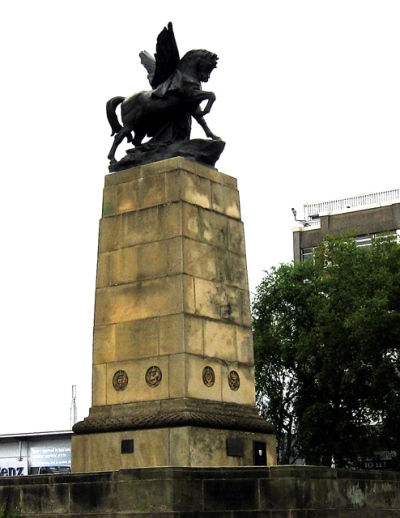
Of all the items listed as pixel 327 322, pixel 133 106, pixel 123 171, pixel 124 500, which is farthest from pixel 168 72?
pixel 327 322

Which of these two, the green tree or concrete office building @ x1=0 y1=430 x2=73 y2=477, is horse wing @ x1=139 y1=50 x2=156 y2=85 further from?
concrete office building @ x1=0 y1=430 x2=73 y2=477

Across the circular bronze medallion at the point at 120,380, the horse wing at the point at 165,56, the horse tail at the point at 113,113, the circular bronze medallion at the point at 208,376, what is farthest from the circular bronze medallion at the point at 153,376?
the horse wing at the point at 165,56

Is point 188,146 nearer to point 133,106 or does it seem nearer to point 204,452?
point 133,106

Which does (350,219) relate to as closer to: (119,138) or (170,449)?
(119,138)

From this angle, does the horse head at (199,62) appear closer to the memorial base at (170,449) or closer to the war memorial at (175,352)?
the war memorial at (175,352)

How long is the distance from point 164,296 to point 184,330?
0.92 meters

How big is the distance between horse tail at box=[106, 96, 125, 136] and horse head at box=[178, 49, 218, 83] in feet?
5.51

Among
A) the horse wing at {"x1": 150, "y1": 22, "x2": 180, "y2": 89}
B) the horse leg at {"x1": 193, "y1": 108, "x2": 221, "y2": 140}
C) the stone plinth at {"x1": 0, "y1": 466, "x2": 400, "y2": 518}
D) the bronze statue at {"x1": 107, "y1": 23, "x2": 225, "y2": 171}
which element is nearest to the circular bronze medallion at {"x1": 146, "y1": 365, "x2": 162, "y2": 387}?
the stone plinth at {"x1": 0, "y1": 466, "x2": 400, "y2": 518}

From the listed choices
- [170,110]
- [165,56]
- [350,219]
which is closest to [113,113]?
[170,110]

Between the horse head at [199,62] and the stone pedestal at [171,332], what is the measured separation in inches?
87.6

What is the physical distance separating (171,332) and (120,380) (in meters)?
1.55

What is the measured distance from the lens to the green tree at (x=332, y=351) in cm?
3791

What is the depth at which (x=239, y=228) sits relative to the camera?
21812mm

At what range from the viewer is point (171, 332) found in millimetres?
19562
